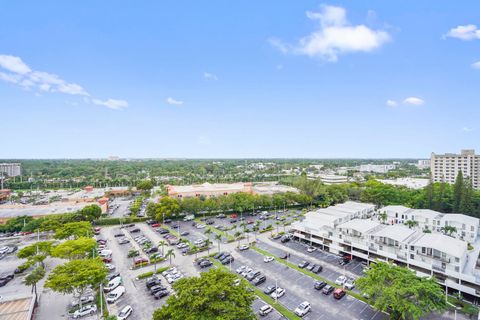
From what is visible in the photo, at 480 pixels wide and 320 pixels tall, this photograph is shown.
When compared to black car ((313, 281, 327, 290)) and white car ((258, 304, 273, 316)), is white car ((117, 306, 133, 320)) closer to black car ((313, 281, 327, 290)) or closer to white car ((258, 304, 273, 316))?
white car ((258, 304, 273, 316))

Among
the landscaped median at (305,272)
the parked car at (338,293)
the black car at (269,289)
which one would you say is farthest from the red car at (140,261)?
the parked car at (338,293)

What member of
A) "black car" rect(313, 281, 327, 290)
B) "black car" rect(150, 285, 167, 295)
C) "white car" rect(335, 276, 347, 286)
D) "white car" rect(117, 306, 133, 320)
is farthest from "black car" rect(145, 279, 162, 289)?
"white car" rect(335, 276, 347, 286)

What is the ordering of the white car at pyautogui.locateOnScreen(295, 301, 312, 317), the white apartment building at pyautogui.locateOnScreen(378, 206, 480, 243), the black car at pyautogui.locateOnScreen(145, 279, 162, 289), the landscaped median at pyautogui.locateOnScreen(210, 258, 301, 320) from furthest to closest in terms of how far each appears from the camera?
the white apartment building at pyautogui.locateOnScreen(378, 206, 480, 243), the black car at pyautogui.locateOnScreen(145, 279, 162, 289), the white car at pyautogui.locateOnScreen(295, 301, 312, 317), the landscaped median at pyautogui.locateOnScreen(210, 258, 301, 320)

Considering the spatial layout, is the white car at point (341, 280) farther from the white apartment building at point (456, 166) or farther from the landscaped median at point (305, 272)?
the white apartment building at point (456, 166)

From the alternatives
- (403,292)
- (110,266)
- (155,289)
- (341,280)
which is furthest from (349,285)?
(110,266)

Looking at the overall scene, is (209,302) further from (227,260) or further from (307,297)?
(227,260)
